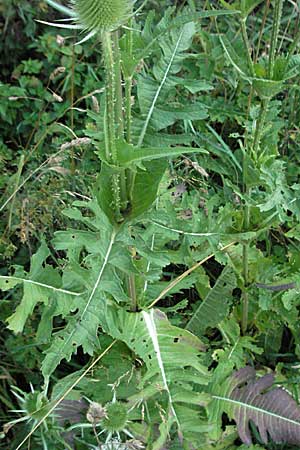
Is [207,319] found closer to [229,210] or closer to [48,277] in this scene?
[229,210]

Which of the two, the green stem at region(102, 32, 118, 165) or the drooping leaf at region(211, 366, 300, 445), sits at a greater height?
the green stem at region(102, 32, 118, 165)

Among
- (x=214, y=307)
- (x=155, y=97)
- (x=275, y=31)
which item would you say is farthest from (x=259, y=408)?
(x=275, y=31)

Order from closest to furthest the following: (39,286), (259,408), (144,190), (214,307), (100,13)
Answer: (100,13)
(144,190)
(39,286)
(259,408)
(214,307)

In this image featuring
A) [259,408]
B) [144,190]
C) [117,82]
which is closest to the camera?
[117,82]

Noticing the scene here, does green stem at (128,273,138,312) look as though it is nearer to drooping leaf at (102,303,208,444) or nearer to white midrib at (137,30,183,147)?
drooping leaf at (102,303,208,444)

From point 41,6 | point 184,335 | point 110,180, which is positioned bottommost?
point 184,335

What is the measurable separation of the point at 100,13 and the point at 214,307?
1037mm

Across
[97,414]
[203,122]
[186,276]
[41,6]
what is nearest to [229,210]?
[186,276]

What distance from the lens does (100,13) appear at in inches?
44.5

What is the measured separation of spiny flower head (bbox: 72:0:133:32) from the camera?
112cm

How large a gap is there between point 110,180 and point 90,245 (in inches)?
5.9

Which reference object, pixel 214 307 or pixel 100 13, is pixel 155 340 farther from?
pixel 100 13

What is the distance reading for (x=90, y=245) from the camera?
135 centimetres

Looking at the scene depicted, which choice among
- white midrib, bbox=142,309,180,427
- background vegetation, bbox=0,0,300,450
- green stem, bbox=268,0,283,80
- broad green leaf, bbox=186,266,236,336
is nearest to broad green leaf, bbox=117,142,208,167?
background vegetation, bbox=0,0,300,450
